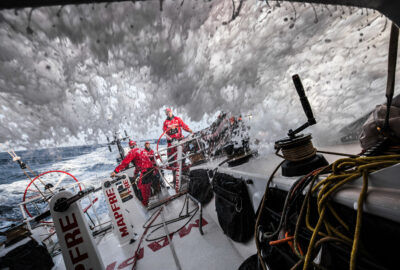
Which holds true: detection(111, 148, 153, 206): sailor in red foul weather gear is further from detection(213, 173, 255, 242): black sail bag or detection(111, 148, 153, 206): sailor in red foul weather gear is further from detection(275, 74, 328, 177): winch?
detection(275, 74, 328, 177): winch

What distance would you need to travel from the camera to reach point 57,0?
3.17 ft

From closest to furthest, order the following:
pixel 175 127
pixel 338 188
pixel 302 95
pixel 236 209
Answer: pixel 338 188
pixel 302 95
pixel 236 209
pixel 175 127

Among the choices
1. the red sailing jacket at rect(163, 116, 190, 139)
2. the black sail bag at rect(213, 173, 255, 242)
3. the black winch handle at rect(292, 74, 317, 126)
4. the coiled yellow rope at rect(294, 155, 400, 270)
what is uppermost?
the red sailing jacket at rect(163, 116, 190, 139)

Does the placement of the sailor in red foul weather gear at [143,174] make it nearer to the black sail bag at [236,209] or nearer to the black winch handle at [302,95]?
the black sail bag at [236,209]

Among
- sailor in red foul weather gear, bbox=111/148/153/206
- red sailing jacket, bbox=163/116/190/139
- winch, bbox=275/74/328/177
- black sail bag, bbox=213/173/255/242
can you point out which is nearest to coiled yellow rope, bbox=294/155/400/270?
winch, bbox=275/74/328/177

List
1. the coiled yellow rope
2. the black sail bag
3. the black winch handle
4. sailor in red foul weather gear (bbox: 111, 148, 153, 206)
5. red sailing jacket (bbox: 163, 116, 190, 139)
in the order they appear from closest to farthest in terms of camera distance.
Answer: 1. the coiled yellow rope
2. the black winch handle
3. the black sail bag
4. sailor in red foul weather gear (bbox: 111, 148, 153, 206)
5. red sailing jacket (bbox: 163, 116, 190, 139)

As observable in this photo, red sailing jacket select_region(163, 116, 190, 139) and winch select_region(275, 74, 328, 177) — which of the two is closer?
winch select_region(275, 74, 328, 177)

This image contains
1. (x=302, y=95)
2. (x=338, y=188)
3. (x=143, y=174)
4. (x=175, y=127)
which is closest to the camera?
(x=338, y=188)

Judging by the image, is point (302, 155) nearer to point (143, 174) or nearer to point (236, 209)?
point (236, 209)

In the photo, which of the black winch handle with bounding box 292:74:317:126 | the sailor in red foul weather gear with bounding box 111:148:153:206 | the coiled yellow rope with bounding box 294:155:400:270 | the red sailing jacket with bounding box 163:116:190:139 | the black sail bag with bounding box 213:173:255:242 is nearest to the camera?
the coiled yellow rope with bounding box 294:155:400:270

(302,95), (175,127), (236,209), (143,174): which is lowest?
(236,209)

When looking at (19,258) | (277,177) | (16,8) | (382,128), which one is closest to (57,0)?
(16,8)

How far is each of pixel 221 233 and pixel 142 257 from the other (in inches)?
41.0

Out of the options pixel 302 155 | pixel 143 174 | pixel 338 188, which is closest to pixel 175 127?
pixel 143 174
